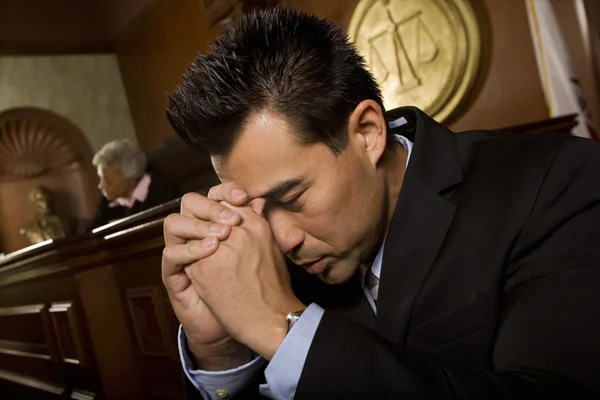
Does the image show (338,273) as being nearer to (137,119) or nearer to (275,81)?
(275,81)

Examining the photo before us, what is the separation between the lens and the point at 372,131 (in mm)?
1139

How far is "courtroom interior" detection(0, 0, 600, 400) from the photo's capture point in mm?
1841

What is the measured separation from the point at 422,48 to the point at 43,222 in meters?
4.82

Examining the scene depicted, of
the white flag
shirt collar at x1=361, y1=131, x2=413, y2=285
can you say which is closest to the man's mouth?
shirt collar at x1=361, y1=131, x2=413, y2=285

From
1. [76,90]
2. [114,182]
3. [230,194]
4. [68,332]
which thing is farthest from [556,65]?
[76,90]

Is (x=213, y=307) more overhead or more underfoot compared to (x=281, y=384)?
more overhead

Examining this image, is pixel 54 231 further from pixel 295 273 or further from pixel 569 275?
pixel 569 275

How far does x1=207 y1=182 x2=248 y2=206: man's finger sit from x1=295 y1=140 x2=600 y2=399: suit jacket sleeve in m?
0.28

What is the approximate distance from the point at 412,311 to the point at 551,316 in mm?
246

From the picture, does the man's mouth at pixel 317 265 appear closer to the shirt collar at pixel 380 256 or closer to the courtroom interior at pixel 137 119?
the shirt collar at pixel 380 256

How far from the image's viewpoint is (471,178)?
1.07 metres

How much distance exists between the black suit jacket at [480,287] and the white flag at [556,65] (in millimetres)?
1667

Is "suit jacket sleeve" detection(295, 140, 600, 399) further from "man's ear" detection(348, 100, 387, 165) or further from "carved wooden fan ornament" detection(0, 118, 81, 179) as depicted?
"carved wooden fan ornament" detection(0, 118, 81, 179)

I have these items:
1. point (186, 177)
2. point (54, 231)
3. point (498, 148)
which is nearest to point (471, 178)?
point (498, 148)
